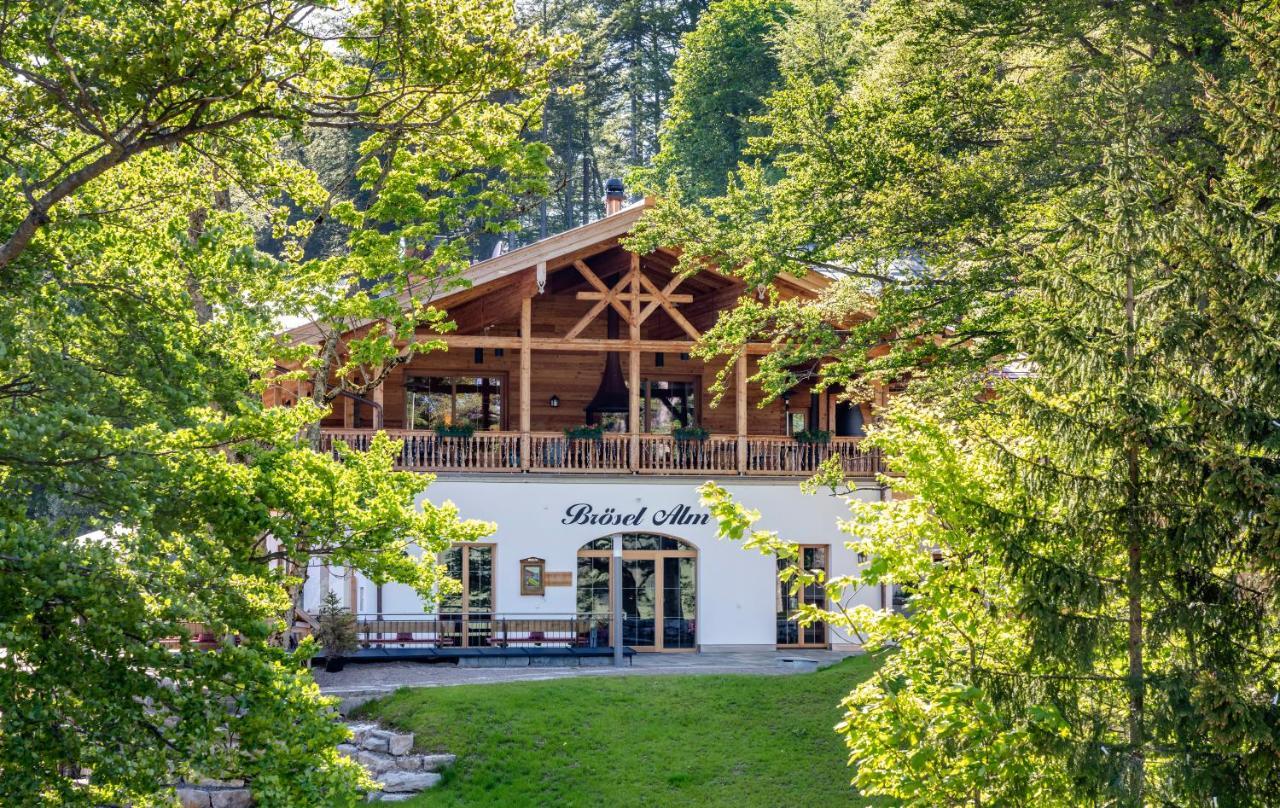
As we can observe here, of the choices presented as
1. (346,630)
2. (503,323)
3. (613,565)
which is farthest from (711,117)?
(346,630)

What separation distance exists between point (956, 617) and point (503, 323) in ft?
59.1

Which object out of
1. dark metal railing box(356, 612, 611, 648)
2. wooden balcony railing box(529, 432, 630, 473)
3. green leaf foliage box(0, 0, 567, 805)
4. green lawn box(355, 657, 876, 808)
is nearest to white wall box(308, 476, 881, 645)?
dark metal railing box(356, 612, 611, 648)

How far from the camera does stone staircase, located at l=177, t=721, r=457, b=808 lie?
15117mm

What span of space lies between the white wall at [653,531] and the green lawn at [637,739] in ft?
15.2

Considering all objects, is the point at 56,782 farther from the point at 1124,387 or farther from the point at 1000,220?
the point at 1000,220

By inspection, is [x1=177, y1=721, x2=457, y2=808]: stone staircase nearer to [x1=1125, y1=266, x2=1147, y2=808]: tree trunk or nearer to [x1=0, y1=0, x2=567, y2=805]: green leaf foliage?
[x1=0, y1=0, x2=567, y2=805]: green leaf foliage

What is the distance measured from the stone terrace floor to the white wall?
3.86ft

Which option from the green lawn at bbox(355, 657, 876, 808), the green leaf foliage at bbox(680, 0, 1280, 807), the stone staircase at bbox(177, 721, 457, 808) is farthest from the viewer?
the green lawn at bbox(355, 657, 876, 808)

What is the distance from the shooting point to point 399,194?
58.1 feet

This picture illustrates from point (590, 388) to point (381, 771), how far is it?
1177cm

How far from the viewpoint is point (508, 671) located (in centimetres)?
2072

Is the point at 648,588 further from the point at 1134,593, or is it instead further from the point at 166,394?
the point at 1134,593

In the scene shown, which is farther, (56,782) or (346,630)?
(346,630)

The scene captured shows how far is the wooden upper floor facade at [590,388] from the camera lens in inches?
930
